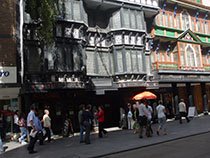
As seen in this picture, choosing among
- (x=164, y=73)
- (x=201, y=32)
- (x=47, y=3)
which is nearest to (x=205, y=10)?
(x=201, y=32)

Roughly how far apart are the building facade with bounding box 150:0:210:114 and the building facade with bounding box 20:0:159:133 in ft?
4.66

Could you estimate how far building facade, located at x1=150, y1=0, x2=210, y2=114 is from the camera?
20953 millimetres

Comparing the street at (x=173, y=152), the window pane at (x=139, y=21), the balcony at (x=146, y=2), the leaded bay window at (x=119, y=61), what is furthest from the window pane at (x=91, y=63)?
the street at (x=173, y=152)

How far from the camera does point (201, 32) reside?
25125 millimetres

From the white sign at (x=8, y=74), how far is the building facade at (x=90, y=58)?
557 millimetres

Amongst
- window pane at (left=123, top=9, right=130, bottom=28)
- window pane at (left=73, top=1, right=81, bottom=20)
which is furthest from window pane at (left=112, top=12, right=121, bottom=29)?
window pane at (left=73, top=1, right=81, bottom=20)

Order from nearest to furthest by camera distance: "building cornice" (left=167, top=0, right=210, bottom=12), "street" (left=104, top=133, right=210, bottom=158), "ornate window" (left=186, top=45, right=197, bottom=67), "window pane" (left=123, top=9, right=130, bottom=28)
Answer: "street" (left=104, top=133, right=210, bottom=158)
"window pane" (left=123, top=9, right=130, bottom=28)
"building cornice" (left=167, top=0, right=210, bottom=12)
"ornate window" (left=186, top=45, right=197, bottom=67)

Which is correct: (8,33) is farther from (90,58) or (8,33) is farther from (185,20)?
(185,20)

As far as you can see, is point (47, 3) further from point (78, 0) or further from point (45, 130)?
point (45, 130)

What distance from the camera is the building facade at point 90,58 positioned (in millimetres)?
14836

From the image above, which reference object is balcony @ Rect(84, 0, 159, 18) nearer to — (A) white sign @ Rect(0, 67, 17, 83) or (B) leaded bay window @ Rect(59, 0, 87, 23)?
(B) leaded bay window @ Rect(59, 0, 87, 23)

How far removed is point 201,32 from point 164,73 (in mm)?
8417

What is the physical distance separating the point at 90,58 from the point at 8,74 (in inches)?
233

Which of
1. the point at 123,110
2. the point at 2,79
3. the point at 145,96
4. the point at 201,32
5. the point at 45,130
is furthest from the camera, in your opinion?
the point at 201,32
